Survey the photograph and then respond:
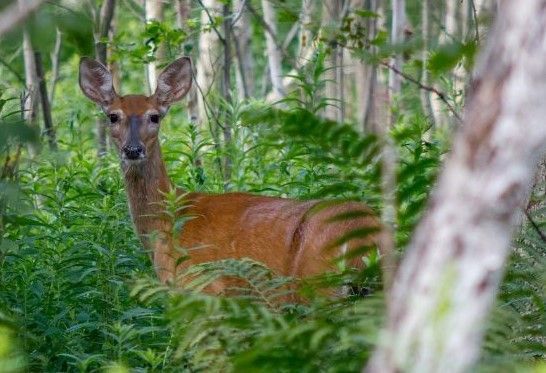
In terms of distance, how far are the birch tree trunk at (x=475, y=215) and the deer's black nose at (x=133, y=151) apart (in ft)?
17.3

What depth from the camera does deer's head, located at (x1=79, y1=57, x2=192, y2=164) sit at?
317 inches

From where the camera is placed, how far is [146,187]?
7883 mm

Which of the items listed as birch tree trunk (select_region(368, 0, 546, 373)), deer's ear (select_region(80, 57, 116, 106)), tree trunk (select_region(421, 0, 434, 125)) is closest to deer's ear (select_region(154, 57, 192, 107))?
deer's ear (select_region(80, 57, 116, 106))

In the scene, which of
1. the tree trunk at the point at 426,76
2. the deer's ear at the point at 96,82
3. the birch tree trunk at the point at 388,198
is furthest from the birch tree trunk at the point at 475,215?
the deer's ear at the point at 96,82

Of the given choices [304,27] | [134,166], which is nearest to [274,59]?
[304,27]

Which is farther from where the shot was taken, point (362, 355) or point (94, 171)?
point (94, 171)

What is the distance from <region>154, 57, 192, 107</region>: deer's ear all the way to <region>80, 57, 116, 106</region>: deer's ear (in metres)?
0.38

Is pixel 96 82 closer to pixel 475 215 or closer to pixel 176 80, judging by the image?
pixel 176 80

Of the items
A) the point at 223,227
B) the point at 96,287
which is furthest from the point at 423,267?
the point at 223,227

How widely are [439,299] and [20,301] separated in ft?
12.0

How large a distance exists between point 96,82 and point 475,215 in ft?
21.2

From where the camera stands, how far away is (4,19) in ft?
9.97

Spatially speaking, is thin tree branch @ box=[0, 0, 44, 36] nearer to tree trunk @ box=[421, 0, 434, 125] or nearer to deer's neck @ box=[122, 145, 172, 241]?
tree trunk @ box=[421, 0, 434, 125]

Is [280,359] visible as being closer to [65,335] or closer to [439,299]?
[439,299]
